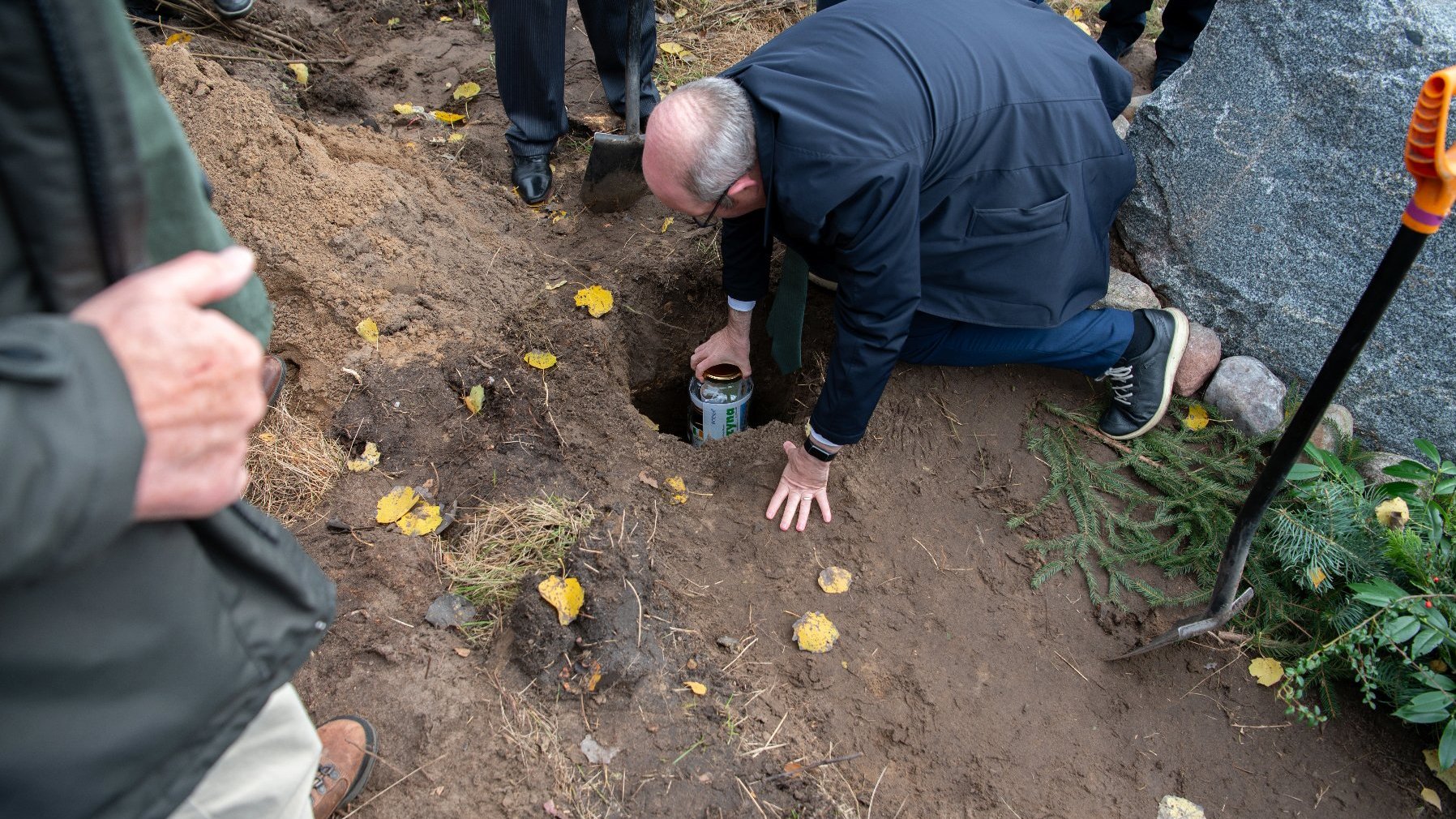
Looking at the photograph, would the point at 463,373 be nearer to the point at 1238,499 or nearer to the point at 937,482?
the point at 937,482

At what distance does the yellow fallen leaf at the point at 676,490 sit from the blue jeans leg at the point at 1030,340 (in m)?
0.93

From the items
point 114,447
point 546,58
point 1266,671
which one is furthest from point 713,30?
point 114,447

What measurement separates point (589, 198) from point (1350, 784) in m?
3.26

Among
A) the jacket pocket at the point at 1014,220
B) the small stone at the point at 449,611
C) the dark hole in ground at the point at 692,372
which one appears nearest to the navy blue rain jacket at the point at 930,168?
the jacket pocket at the point at 1014,220

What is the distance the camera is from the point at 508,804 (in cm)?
→ 187

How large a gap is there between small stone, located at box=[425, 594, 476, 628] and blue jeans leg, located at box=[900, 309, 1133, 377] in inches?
65.8

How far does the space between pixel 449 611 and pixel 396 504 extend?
0.41 metres

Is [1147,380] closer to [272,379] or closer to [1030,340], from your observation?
[1030,340]

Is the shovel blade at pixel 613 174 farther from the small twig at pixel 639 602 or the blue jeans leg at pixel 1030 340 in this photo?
the small twig at pixel 639 602

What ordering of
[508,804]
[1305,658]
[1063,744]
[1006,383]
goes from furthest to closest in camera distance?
[1006,383]
[1063,744]
[1305,658]
[508,804]

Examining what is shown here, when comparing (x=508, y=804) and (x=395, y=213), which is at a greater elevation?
(x=395, y=213)

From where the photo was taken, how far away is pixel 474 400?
107 inches

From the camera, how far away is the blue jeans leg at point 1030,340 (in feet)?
9.19

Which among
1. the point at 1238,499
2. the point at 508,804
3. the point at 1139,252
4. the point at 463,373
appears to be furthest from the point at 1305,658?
the point at 463,373
